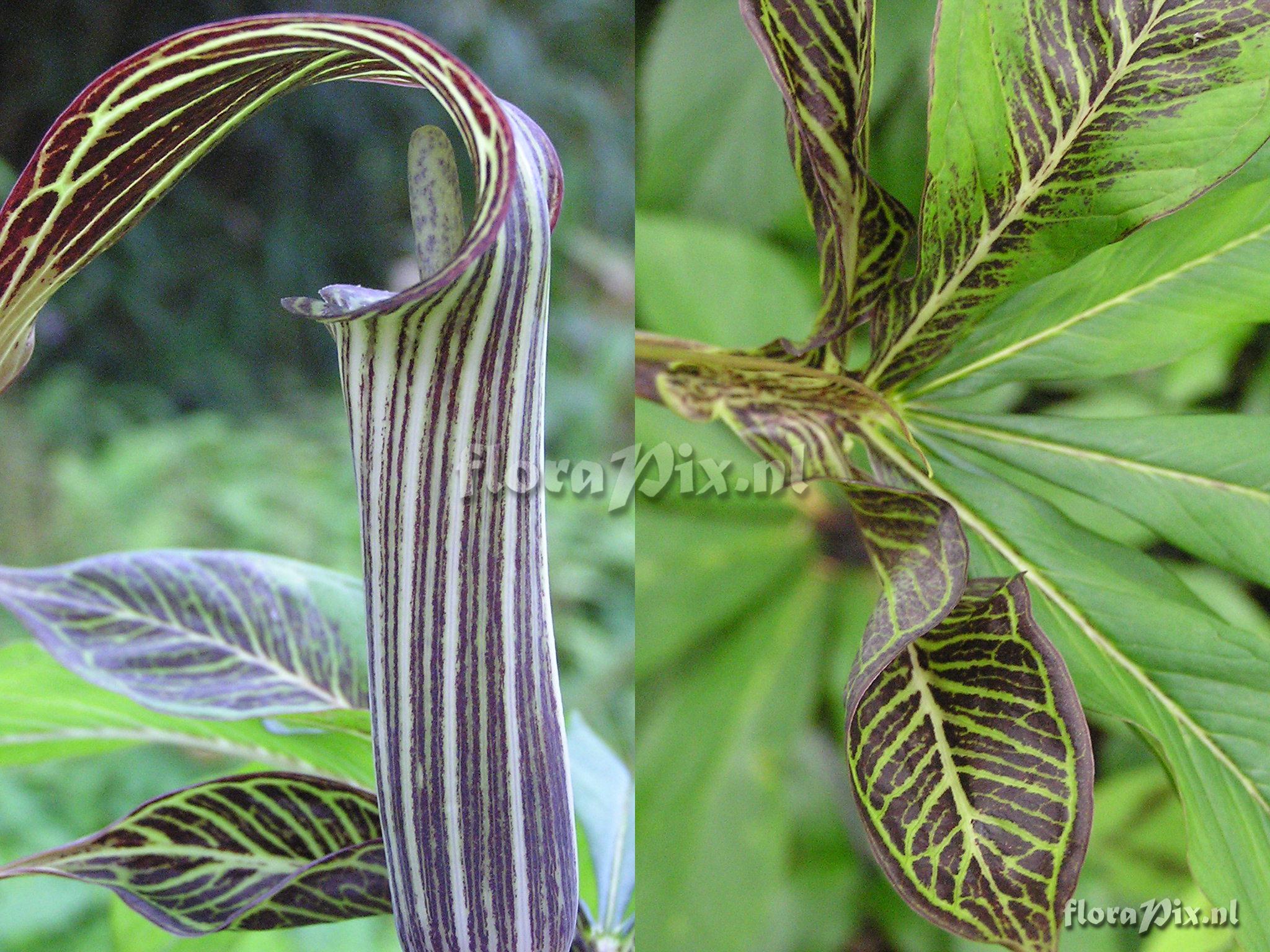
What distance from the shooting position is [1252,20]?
279 millimetres

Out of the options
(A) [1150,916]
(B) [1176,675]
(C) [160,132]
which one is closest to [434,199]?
(C) [160,132]

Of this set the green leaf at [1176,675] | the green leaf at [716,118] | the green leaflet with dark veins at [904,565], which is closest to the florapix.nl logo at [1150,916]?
the green leaf at [1176,675]

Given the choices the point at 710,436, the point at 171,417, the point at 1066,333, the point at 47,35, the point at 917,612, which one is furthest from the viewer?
the point at 171,417

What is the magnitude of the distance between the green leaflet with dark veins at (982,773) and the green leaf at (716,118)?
39 cm

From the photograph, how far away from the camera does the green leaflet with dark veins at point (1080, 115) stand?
28cm

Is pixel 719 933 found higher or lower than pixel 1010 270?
lower

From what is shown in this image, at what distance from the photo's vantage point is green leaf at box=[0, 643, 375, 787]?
0.41 meters

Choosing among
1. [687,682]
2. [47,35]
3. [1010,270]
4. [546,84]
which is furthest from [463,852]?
[47,35]

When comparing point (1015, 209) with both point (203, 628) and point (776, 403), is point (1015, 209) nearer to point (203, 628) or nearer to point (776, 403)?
point (776, 403)

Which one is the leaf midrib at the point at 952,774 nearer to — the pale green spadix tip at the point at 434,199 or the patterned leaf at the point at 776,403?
the patterned leaf at the point at 776,403

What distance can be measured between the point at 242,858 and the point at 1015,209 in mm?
334

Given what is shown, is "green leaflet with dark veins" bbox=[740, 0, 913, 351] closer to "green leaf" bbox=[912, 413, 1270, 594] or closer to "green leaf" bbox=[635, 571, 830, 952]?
"green leaf" bbox=[912, 413, 1270, 594]

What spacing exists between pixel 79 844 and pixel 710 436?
1.47 feet

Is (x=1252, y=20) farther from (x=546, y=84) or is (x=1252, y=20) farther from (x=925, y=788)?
(x=546, y=84)
